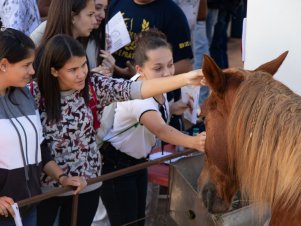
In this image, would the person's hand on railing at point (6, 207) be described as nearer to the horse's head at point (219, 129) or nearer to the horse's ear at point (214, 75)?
the horse's head at point (219, 129)

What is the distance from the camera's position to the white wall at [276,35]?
9.95 ft

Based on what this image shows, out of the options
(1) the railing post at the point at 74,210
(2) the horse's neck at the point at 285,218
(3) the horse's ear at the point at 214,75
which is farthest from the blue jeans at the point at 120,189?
(2) the horse's neck at the point at 285,218

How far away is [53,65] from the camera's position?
8.36 feet

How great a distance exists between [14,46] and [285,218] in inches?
50.2

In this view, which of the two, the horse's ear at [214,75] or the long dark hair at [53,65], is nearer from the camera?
the horse's ear at [214,75]

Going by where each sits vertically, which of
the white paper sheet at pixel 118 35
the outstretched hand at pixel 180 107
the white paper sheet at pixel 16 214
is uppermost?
the white paper sheet at pixel 118 35

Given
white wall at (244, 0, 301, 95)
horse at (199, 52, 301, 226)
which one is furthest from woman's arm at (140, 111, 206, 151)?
white wall at (244, 0, 301, 95)

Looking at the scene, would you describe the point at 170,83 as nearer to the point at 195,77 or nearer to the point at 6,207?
the point at 195,77

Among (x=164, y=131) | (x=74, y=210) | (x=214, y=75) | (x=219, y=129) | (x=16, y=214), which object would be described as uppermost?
(x=214, y=75)

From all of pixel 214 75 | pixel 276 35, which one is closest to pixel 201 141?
pixel 214 75

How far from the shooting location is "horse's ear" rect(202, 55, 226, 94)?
2029 millimetres

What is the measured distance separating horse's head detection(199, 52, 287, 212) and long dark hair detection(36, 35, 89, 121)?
2.26ft

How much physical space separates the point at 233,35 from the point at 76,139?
6.42m

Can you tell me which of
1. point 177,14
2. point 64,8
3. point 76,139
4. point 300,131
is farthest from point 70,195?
point 177,14
